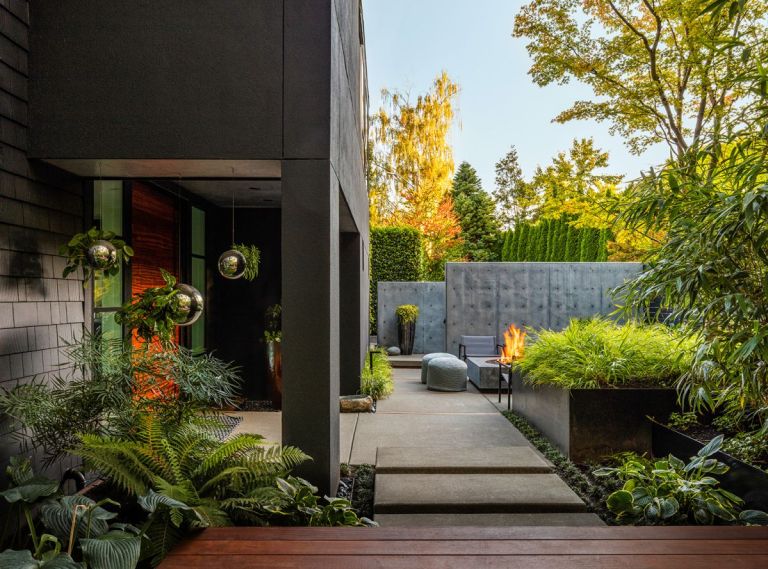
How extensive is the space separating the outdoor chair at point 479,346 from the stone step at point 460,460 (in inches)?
228

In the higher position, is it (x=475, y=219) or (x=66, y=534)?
(x=475, y=219)

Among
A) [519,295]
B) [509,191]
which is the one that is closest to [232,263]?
[519,295]

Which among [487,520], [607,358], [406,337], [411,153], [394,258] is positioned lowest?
[487,520]

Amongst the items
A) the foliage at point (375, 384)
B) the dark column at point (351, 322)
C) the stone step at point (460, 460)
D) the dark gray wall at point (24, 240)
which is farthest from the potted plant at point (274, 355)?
the dark gray wall at point (24, 240)

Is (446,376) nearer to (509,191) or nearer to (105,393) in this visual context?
(105,393)

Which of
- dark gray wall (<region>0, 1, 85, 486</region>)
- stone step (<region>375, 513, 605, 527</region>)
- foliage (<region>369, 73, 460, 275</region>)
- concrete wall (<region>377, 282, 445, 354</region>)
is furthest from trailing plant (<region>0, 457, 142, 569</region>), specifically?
foliage (<region>369, 73, 460, 275</region>)

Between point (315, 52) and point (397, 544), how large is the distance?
2636 mm

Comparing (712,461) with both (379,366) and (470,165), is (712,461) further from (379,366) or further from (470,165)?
(470,165)

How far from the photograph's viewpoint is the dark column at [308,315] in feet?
10.5

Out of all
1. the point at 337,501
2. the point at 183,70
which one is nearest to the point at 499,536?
the point at 337,501

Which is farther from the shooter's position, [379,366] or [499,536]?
[379,366]

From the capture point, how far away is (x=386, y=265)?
13.0m

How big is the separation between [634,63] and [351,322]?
22.8ft

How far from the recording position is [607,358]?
4844 millimetres
